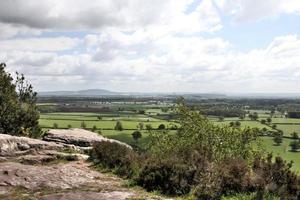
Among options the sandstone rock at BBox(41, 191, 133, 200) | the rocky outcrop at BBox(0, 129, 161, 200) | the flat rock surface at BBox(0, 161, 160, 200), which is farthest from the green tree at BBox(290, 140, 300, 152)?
the sandstone rock at BBox(41, 191, 133, 200)

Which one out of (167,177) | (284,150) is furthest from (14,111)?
(284,150)

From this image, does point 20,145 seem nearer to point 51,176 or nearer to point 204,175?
point 51,176

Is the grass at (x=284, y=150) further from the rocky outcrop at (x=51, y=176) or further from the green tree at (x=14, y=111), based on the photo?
the rocky outcrop at (x=51, y=176)

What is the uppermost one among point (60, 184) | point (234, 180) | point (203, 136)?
point (203, 136)

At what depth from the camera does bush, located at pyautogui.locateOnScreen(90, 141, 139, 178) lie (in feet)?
61.2

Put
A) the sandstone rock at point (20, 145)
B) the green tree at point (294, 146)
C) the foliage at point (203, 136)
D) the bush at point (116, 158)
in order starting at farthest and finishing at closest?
the green tree at point (294, 146)
the foliage at point (203, 136)
the sandstone rock at point (20, 145)
the bush at point (116, 158)

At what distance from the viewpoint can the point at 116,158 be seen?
66.2 ft

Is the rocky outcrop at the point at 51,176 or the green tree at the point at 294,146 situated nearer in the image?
the rocky outcrop at the point at 51,176

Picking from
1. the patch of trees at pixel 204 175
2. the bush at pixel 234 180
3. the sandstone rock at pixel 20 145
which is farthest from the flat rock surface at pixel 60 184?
the sandstone rock at pixel 20 145

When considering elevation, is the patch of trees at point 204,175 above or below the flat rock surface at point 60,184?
above

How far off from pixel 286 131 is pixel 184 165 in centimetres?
11950

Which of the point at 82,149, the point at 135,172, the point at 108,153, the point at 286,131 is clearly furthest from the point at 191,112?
the point at 286,131

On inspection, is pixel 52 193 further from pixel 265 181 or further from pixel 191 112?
pixel 191 112

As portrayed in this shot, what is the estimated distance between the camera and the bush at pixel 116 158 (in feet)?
61.2
